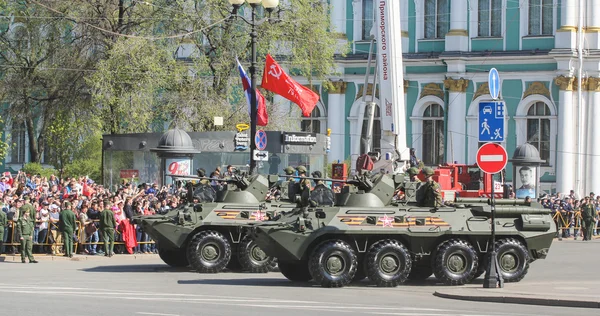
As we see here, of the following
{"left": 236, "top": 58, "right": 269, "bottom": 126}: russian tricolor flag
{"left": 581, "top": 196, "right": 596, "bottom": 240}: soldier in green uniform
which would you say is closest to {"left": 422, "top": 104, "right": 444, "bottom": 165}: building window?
{"left": 581, "top": 196, "right": 596, "bottom": 240}: soldier in green uniform

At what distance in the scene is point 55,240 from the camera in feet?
102

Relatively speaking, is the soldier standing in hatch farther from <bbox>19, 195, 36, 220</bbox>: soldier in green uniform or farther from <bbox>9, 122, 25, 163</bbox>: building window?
<bbox>9, 122, 25, 163</bbox>: building window

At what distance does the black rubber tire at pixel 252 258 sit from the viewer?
25828 millimetres

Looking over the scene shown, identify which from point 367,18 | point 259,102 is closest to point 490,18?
point 367,18

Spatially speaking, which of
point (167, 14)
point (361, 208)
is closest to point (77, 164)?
point (167, 14)

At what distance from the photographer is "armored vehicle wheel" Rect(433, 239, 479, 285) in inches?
909

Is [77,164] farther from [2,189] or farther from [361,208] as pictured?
[361,208]

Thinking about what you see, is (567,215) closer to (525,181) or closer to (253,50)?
(525,181)

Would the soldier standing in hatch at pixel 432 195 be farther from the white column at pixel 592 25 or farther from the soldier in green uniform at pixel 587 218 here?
the white column at pixel 592 25

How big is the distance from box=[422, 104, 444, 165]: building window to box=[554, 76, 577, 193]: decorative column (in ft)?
19.2

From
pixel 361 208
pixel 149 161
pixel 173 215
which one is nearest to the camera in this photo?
pixel 361 208

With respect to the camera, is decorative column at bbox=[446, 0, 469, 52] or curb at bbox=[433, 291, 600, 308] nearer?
curb at bbox=[433, 291, 600, 308]

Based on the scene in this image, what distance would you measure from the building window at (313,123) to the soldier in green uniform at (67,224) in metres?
29.7

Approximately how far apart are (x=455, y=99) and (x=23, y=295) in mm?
39542
